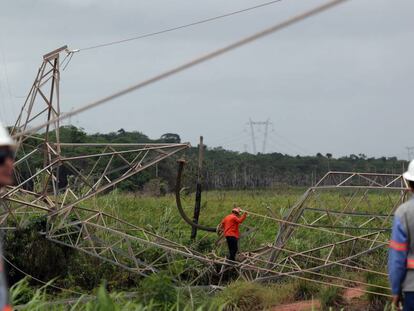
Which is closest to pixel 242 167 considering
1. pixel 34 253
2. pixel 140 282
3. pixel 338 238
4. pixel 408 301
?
pixel 338 238

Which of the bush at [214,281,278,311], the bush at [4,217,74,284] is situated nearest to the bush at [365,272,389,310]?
the bush at [214,281,278,311]

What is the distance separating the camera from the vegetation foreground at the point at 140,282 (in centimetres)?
1032

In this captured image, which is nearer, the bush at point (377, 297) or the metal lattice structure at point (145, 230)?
the bush at point (377, 297)

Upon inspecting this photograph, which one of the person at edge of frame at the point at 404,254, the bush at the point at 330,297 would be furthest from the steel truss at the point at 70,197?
the person at edge of frame at the point at 404,254

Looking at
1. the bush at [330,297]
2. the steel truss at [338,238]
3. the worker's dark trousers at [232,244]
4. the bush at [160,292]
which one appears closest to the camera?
the bush at [160,292]

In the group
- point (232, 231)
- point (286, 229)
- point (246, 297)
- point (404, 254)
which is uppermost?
point (404, 254)

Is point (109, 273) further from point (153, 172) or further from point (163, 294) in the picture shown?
point (153, 172)

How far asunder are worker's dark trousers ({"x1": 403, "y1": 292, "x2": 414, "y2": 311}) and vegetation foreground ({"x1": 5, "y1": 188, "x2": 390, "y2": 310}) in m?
2.53

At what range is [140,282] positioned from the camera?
53.5ft

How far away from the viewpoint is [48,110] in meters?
17.5

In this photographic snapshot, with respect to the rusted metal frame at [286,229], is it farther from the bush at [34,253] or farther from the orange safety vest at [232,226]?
the bush at [34,253]

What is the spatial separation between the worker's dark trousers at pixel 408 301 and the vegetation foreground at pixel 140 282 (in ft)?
8.29

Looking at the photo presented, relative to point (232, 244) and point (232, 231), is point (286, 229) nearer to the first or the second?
point (232, 231)

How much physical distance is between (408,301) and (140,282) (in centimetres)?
1010
